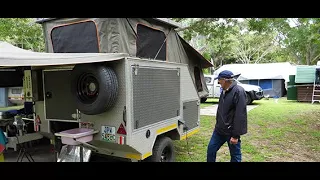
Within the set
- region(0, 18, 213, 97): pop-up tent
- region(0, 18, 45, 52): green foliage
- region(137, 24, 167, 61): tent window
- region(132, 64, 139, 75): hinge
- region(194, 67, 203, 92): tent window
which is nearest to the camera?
region(132, 64, 139, 75): hinge

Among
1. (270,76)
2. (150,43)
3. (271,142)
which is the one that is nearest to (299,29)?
(270,76)

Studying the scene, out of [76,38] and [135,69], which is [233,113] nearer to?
[135,69]

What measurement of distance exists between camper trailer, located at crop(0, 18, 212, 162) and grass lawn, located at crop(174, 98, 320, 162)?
94cm

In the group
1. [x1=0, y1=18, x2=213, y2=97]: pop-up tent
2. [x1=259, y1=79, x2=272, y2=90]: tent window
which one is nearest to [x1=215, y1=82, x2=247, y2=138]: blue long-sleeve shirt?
[x1=0, y1=18, x2=213, y2=97]: pop-up tent

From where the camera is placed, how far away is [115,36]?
4.35 meters

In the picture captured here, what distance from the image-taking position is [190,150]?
6227mm

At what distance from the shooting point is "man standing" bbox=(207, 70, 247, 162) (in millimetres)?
3887

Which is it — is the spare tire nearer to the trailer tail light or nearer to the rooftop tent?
the trailer tail light

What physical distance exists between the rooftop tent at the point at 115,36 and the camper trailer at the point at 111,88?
0.02m

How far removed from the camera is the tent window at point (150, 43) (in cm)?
489

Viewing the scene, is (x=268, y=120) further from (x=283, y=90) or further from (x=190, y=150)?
(x=283, y=90)

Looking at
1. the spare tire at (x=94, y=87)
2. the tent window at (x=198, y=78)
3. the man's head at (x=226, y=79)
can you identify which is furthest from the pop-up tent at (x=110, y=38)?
the man's head at (x=226, y=79)
